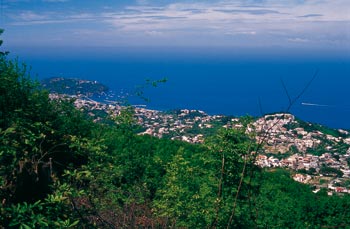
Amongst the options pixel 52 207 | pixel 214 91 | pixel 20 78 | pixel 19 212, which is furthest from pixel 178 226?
pixel 214 91

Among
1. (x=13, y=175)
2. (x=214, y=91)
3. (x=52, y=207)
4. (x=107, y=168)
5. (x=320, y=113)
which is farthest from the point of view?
(x=214, y=91)

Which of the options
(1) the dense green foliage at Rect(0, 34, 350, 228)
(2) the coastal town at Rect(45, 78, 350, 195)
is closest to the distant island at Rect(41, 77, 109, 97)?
(2) the coastal town at Rect(45, 78, 350, 195)

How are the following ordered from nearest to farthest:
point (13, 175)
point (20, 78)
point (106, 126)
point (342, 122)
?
point (13, 175), point (20, 78), point (106, 126), point (342, 122)

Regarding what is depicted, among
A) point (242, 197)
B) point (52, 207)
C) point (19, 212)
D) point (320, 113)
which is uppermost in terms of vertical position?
point (19, 212)

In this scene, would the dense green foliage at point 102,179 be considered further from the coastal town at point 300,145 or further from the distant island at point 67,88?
the coastal town at point 300,145

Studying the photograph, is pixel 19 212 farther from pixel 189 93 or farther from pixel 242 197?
pixel 189 93

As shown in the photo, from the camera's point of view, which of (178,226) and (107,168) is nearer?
(107,168)

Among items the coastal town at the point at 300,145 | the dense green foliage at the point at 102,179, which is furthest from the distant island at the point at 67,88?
the dense green foliage at the point at 102,179

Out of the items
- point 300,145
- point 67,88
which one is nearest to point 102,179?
point 67,88

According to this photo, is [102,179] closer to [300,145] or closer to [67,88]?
[67,88]
